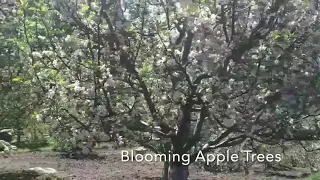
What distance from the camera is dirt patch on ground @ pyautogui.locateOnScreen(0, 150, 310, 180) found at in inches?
358

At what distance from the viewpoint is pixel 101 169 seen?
10484 millimetres

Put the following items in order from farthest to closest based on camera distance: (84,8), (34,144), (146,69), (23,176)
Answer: (34,144) → (23,176) → (146,69) → (84,8)

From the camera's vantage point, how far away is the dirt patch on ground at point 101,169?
358 inches

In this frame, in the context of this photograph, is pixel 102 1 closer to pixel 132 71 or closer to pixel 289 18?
pixel 132 71

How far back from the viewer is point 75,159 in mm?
12570

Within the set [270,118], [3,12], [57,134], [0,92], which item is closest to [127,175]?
[0,92]

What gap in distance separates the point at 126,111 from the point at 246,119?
1132 millimetres

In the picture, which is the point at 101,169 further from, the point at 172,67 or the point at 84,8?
the point at 84,8

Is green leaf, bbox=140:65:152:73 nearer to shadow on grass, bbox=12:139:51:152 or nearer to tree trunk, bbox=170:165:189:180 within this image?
tree trunk, bbox=170:165:189:180

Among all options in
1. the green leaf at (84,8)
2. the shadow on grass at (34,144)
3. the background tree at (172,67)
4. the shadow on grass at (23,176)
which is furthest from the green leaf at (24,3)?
the shadow on grass at (34,144)

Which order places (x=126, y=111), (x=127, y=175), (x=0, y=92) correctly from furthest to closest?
(x=127, y=175), (x=0, y=92), (x=126, y=111)

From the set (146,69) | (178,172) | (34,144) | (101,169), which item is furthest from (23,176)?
(34,144)

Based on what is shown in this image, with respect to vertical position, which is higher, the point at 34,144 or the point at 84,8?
the point at 84,8

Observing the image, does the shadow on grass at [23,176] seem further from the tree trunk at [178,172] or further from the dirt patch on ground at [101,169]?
the tree trunk at [178,172]
